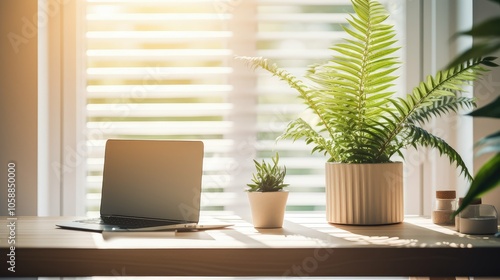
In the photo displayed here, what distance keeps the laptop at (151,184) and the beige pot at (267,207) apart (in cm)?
10

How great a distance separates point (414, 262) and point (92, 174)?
122 centimetres

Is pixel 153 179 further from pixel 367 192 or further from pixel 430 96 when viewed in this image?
pixel 430 96

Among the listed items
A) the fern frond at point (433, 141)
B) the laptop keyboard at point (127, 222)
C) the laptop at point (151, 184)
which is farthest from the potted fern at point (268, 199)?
the fern frond at point (433, 141)

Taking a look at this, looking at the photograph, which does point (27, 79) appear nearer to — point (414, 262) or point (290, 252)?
point (290, 252)

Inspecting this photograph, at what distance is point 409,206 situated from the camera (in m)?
2.17

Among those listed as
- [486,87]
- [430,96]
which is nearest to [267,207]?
[430,96]

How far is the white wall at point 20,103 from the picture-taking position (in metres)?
1.98

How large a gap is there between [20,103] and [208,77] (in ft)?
2.04

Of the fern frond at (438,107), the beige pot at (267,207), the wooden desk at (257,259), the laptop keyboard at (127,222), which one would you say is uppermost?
the fern frond at (438,107)

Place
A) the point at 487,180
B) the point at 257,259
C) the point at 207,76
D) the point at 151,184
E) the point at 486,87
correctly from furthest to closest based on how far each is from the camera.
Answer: the point at 207,76
the point at 486,87
the point at 151,184
the point at 257,259
the point at 487,180

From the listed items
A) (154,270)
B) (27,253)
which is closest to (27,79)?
(27,253)

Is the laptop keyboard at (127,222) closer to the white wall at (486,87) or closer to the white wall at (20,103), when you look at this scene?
the white wall at (20,103)

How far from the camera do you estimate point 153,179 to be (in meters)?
1.80

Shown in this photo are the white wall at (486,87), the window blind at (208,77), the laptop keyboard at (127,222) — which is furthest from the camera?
the window blind at (208,77)
